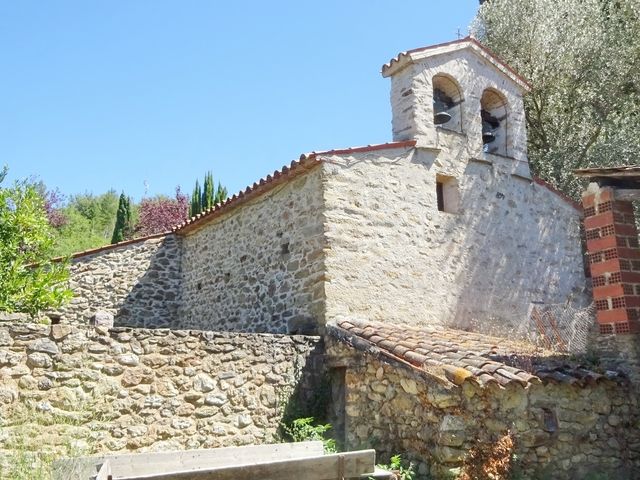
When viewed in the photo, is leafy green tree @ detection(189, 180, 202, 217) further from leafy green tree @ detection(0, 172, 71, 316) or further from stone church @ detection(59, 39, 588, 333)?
leafy green tree @ detection(0, 172, 71, 316)

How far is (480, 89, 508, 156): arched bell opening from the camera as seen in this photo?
10.7m

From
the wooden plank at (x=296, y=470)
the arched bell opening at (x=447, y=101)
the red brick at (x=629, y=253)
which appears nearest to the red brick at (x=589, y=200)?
the red brick at (x=629, y=253)

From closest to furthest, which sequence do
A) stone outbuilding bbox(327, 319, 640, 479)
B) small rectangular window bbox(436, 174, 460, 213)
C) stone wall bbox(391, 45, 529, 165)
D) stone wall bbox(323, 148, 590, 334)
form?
stone outbuilding bbox(327, 319, 640, 479), stone wall bbox(323, 148, 590, 334), stone wall bbox(391, 45, 529, 165), small rectangular window bbox(436, 174, 460, 213)

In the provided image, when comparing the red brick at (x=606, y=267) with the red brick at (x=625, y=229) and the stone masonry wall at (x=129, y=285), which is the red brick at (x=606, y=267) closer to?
the red brick at (x=625, y=229)

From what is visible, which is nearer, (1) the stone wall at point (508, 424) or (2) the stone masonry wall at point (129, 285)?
(1) the stone wall at point (508, 424)

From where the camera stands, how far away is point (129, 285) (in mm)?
11578

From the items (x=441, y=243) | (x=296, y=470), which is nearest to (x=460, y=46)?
(x=441, y=243)

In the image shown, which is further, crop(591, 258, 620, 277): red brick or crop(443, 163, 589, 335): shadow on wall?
crop(443, 163, 589, 335): shadow on wall

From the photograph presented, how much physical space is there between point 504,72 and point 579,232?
11.1ft

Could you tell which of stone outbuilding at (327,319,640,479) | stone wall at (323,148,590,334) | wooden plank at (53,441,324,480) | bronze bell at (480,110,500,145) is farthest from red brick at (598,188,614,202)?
bronze bell at (480,110,500,145)

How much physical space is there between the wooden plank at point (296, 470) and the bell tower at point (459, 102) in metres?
5.88

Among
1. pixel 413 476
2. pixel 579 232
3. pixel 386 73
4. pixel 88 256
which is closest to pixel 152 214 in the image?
pixel 88 256

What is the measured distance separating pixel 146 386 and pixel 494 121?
774 cm

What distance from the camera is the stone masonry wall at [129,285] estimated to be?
11297 millimetres
